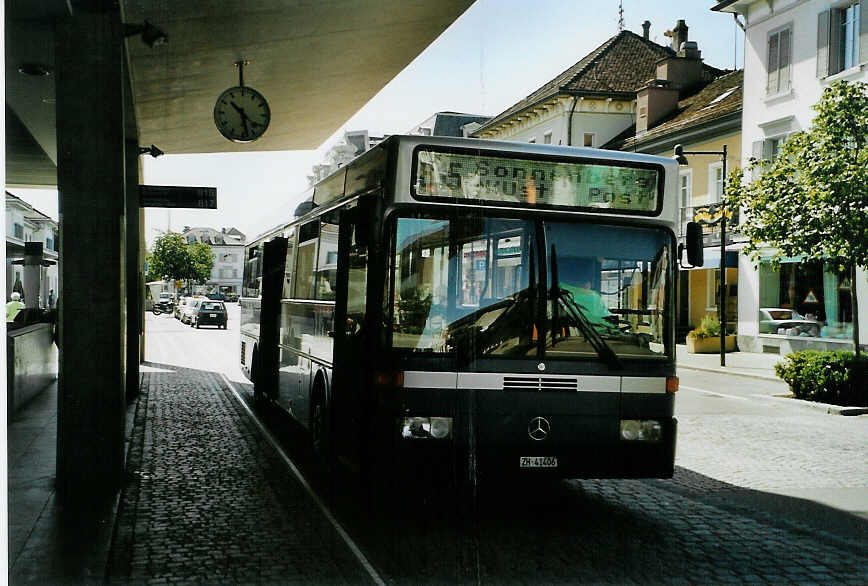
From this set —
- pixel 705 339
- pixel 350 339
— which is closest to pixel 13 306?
pixel 350 339

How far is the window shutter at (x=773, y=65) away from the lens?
28.6 meters

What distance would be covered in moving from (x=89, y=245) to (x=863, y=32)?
2308cm

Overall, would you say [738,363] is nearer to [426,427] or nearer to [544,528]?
[544,528]

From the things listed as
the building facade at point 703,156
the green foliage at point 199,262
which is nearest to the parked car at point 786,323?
the building facade at point 703,156

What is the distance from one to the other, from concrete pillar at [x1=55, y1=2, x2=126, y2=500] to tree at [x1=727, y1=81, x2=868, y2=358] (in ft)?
43.0

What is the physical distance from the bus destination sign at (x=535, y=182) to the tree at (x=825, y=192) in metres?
10.6

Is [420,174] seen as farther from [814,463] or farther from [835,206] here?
[835,206]

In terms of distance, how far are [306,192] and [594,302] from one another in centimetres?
494

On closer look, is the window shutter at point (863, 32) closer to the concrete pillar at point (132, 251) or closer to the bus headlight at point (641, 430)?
the concrete pillar at point (132, 251)

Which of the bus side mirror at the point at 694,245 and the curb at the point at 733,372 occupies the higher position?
the bus side mirror at the point at 694,245

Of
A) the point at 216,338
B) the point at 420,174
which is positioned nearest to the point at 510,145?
the point at 420,174

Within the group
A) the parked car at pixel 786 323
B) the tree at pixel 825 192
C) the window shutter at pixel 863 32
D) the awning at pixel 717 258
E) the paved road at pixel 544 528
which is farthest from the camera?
the awning at pixel 717 258

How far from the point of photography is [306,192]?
1080cm

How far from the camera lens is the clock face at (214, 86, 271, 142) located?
13.7m
